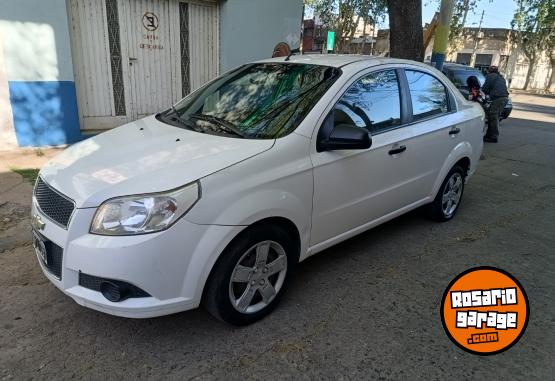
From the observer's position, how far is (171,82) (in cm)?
807

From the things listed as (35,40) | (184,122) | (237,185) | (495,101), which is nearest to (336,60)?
(184,122)

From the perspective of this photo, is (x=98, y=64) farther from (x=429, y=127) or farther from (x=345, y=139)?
(x=345, y=139)

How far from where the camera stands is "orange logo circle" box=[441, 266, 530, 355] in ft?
8.66

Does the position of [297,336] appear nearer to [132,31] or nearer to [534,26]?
[132,31]

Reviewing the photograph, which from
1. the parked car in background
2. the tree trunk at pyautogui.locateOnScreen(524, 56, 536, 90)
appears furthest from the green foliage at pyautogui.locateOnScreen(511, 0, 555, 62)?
the parked car in background

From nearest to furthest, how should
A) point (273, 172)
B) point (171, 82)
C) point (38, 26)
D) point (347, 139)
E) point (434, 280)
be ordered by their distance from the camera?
1. point (273, 172)
2. point (347, 139)
3. point (434, 280)
4. point (38, 26)
5. point (171, 82)

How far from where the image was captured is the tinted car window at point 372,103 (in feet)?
10.9

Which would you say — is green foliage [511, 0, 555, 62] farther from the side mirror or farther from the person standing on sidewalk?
the side mirror

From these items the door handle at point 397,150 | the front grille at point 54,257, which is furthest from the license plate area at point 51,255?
the door handle at point 397,150

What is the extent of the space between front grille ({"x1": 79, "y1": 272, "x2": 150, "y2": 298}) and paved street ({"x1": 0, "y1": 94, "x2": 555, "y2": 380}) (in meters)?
0.45

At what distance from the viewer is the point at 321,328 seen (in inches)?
114

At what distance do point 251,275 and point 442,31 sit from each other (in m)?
7.78

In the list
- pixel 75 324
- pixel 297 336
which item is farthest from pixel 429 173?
pixel 75 324

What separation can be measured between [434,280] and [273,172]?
1.79 meters
